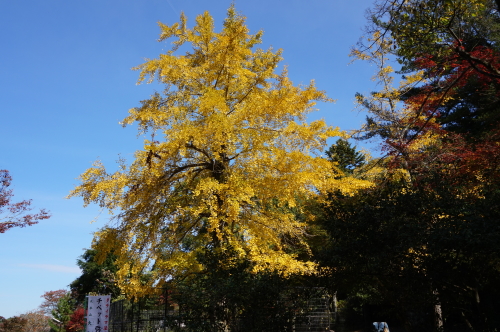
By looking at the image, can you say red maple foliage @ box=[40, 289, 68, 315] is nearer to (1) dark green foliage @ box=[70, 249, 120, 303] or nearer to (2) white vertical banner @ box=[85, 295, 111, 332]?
(1) dark green foliage @ box=[70, 249, 120, 303]

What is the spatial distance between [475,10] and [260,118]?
17.4 ft

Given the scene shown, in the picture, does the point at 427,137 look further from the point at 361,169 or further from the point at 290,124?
the point at 290,124

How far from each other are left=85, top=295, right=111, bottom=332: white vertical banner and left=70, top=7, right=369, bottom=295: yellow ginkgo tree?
352 cm

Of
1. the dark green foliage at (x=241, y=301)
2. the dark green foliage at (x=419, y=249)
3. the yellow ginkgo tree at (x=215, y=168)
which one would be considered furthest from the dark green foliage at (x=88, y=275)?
the dark green foliage at (x=419, y=249)

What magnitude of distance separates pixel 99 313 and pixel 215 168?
22.4 feet

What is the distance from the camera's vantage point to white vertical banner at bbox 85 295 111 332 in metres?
13.1

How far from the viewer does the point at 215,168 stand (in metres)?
10.9

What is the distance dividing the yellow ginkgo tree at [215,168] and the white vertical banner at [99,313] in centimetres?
352

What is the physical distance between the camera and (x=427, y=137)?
13.9m

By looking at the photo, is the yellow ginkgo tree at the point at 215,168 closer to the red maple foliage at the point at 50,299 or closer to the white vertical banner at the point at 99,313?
the white vertical banner at the point at 99,313

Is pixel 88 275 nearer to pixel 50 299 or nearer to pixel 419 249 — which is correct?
pixel 50 299

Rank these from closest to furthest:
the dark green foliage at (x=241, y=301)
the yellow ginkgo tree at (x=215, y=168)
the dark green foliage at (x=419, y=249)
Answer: the dark green foliage at (x=419, y=249) → the dark green foliage at (x=241, y=301) → the yellow ginkgo tree at (x=215, y=168)

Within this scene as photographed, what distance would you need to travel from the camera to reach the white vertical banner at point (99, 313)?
43.1ft

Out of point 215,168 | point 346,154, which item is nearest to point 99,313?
point 215,168
